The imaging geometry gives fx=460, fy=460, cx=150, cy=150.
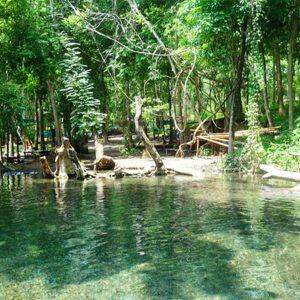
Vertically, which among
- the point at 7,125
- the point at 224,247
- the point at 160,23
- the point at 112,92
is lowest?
the point at 224,247

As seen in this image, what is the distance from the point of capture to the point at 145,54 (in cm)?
2338

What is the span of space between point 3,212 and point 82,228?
2846 millimetres

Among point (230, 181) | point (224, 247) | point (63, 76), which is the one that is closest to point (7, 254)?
point (224, 247)

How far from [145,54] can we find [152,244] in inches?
656

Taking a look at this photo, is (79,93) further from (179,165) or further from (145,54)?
(179,165)

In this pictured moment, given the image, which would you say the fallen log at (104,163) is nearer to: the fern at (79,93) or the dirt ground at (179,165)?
the dirt ground at (179,165)

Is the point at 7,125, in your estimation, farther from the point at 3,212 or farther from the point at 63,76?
the point at 3,212

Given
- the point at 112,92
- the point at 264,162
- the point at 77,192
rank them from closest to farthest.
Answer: the point at 77,192, the point at 264,162, the point at 112,92

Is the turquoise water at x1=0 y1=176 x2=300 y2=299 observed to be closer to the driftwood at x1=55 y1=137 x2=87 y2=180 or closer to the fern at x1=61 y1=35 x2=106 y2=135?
the driftwood at x1=55 y1=137 x2=87 y2=180

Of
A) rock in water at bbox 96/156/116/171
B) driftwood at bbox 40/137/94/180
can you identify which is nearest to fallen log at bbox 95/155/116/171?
rock in water at bbox 96/156/116/171

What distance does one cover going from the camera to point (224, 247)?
7746 mm

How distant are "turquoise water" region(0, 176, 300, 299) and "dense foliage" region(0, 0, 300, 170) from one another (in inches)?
231

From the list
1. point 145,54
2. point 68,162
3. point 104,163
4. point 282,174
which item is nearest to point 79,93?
point 145,54

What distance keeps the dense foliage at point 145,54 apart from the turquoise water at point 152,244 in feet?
19.3
